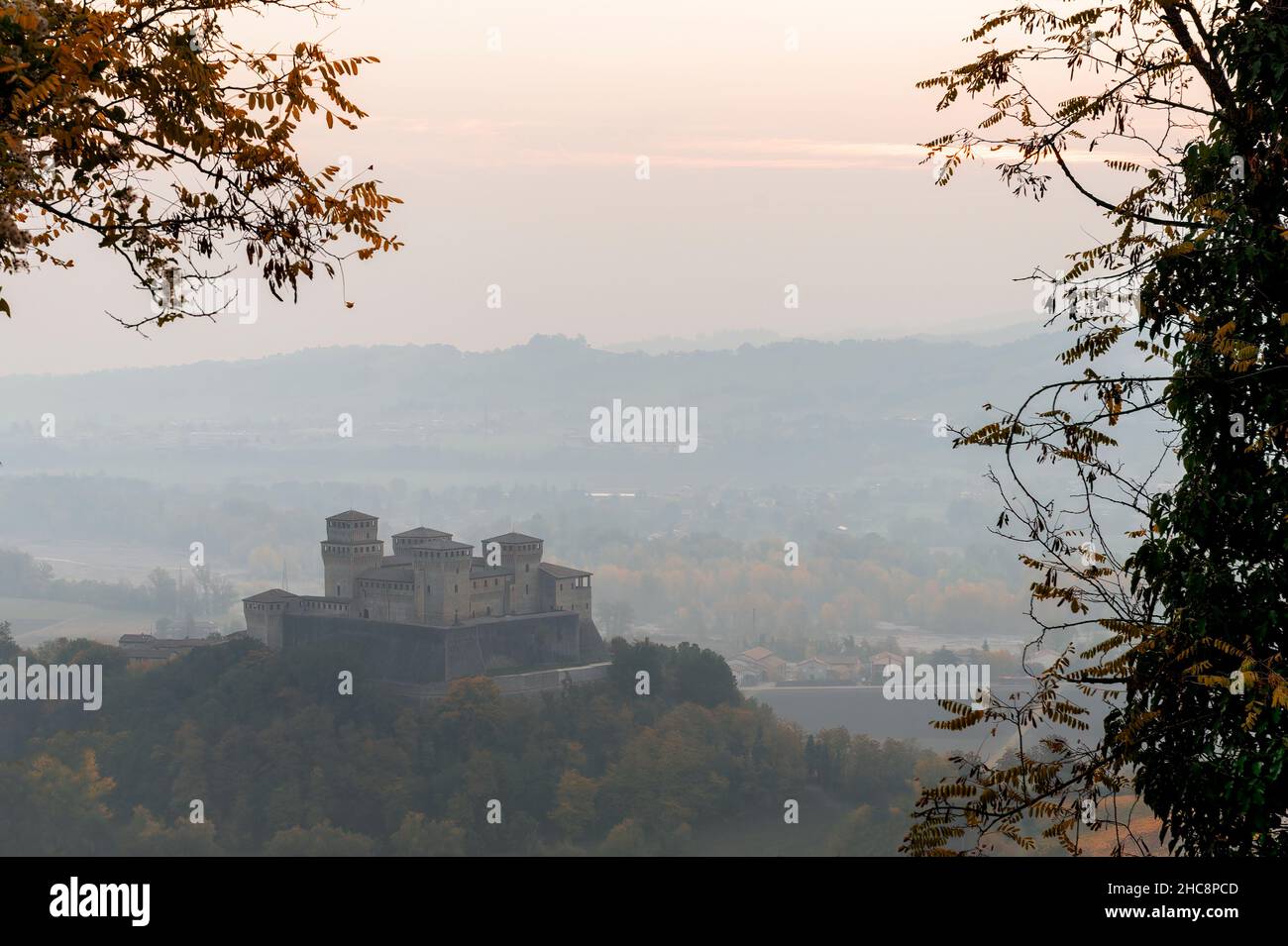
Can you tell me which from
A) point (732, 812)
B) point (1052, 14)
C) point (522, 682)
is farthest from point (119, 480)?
point (1052, 14)

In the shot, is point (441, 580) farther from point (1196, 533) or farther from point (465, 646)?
point (1196, 533)

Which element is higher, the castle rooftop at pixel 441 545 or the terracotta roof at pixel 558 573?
the castle rooftop at pixel 441 545

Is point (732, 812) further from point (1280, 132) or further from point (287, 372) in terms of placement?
point (287, 372)

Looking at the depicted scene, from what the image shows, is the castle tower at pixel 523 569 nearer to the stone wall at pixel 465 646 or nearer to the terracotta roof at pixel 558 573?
the terracotta roof at pixel 558 573

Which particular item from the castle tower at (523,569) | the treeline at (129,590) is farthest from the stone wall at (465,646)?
the treeline at (129,590)

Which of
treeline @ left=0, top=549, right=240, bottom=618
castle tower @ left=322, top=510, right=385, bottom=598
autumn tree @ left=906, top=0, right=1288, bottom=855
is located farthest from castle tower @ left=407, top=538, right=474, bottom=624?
autumn tree @ left=906, top=0, right=1288, bottom=855

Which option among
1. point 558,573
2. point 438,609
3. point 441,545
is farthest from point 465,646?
point 558,573

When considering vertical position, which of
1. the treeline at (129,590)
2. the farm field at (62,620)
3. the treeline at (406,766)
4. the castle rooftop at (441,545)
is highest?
the castle rooftop at (441,545)
